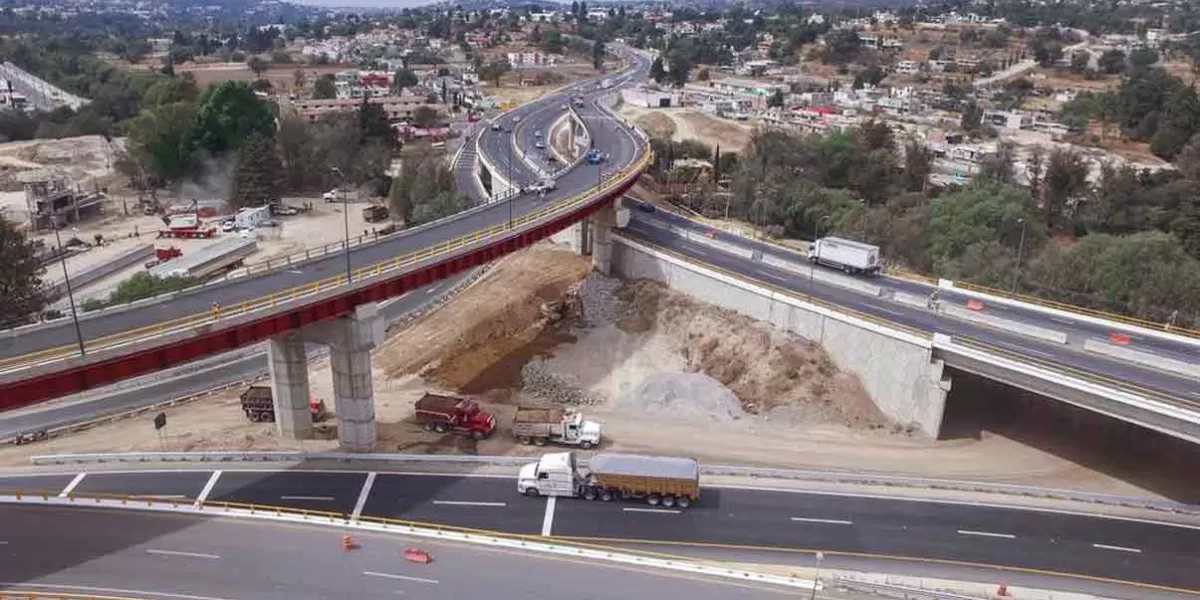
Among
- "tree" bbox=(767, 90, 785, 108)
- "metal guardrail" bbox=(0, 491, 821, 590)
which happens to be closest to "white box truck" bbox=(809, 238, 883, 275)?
"metal guardrail" bbox=(0, 491, 821, 590)

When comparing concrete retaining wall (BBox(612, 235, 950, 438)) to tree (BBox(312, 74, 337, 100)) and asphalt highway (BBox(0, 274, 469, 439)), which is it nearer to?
asphalt highway (BBox(0, 274, 469, 439))

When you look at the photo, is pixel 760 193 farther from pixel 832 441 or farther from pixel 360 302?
pixel 360 302

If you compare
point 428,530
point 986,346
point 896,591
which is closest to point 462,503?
point 428,530

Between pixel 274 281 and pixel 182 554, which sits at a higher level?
pixel 274 281

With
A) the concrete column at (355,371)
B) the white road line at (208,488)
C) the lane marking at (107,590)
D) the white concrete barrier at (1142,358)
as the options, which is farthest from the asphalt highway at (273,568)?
the white concrete barrier at (1142,358)

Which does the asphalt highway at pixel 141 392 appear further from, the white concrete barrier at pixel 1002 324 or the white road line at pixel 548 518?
the white concrete barrier at pixel 1002 324

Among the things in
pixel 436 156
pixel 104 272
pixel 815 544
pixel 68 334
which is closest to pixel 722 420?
pixel 815 544

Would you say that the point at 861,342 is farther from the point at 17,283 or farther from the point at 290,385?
the point at 17,283
